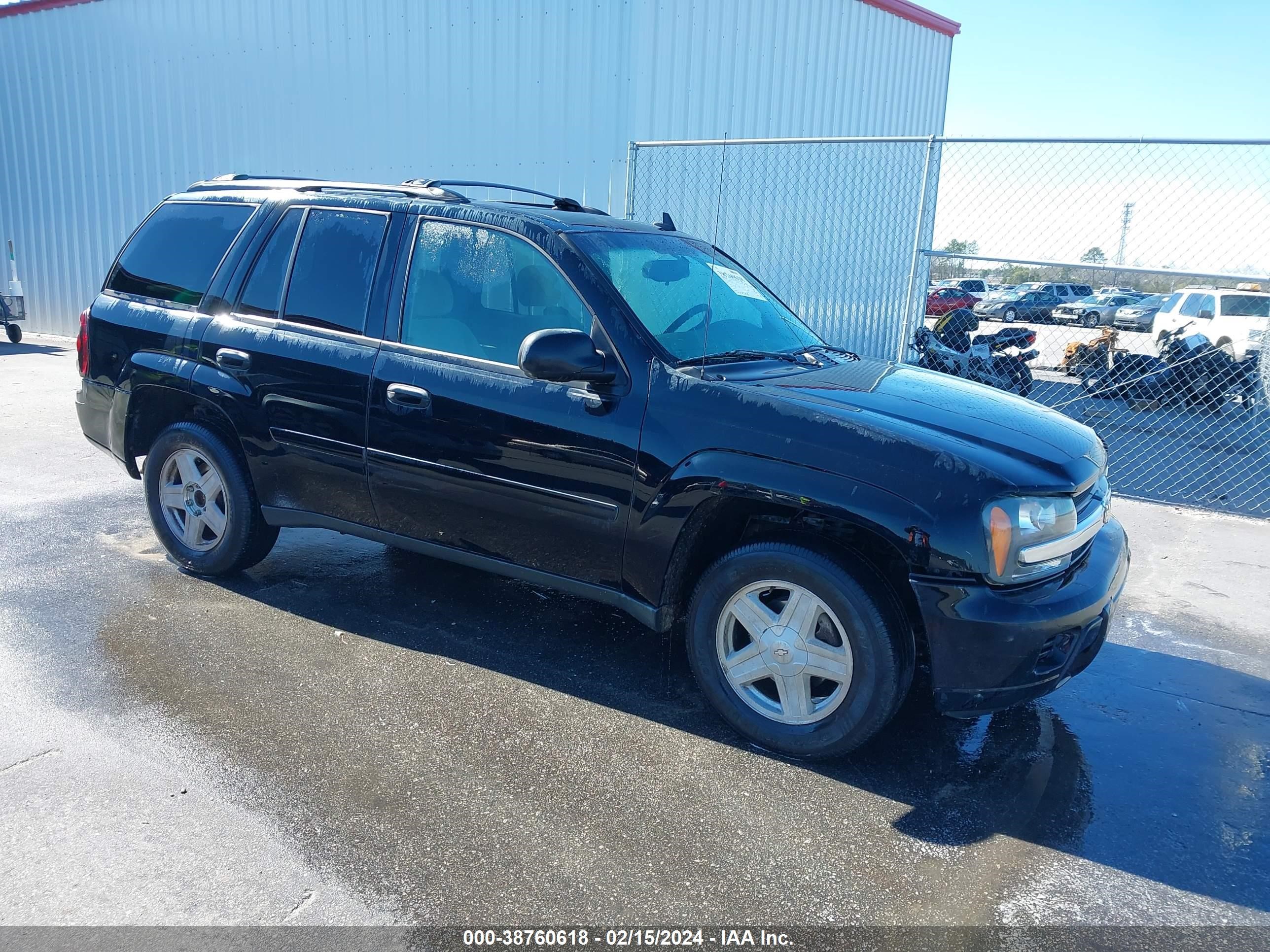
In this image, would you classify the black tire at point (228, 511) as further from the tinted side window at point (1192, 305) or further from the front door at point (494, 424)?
the tinted side window at point (1192, 305)

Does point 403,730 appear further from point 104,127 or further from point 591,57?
point 104,127

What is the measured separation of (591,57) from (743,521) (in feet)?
25.7

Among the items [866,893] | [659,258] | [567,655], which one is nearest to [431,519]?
[567,655]

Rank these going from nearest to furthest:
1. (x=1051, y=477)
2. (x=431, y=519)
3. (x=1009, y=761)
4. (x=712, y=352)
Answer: (x=1051, y=477), (x=1009, y=761), (x=712, y=352), (x=431, y=519)

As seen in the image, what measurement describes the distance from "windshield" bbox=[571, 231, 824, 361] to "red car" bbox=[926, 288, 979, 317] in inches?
275

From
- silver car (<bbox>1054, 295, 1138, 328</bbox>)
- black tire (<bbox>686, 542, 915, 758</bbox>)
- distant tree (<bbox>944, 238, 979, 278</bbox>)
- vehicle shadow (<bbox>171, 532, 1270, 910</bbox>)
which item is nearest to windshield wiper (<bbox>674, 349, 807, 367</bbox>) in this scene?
black tire (<bbox>686, 542, 915, 758</bbox>)

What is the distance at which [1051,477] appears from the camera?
3326mm

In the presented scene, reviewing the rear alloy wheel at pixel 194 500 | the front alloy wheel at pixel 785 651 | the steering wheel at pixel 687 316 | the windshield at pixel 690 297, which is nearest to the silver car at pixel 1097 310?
the windshield at pixel 690 297

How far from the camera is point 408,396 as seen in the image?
410 centimetres

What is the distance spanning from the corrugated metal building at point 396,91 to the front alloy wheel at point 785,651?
7.45m

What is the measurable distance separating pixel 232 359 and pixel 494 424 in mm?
1511

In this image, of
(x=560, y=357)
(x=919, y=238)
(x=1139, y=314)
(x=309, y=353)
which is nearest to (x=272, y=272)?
(x=309, y=353)

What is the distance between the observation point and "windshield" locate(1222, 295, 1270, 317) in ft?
54.5

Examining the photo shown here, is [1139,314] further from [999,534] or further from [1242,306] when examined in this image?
[999,534]
